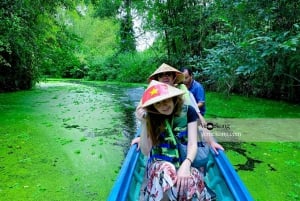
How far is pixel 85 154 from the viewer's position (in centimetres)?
459

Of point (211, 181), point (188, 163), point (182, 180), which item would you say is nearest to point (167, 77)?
point (211, 181)

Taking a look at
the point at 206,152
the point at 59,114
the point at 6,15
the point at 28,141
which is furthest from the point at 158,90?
the point at 59,114

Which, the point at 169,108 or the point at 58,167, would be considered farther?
the point at 58,167

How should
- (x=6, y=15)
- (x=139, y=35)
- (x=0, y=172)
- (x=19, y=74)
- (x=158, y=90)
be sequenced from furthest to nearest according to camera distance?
(x=139, y=35) < (x=19, y=74) < (x=6, y=15) < (x=0, y=172) < (x=158, y=90)

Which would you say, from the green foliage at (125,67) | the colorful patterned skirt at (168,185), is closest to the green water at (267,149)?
the colorful patterned skirt at (168,185)

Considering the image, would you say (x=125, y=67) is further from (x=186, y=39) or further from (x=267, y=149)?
(x=267, y=149)

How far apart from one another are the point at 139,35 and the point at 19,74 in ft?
16.6

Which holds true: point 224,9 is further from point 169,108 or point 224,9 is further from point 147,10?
point 169,108

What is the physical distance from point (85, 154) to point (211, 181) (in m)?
2.31

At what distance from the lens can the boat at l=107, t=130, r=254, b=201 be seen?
7.19 ft

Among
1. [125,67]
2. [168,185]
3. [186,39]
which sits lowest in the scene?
[168,185]

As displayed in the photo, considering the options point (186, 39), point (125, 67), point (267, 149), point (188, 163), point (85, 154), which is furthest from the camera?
point (125, 67)

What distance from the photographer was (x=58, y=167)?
13.3 ft

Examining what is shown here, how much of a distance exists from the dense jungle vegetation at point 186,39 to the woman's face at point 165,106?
330cm
